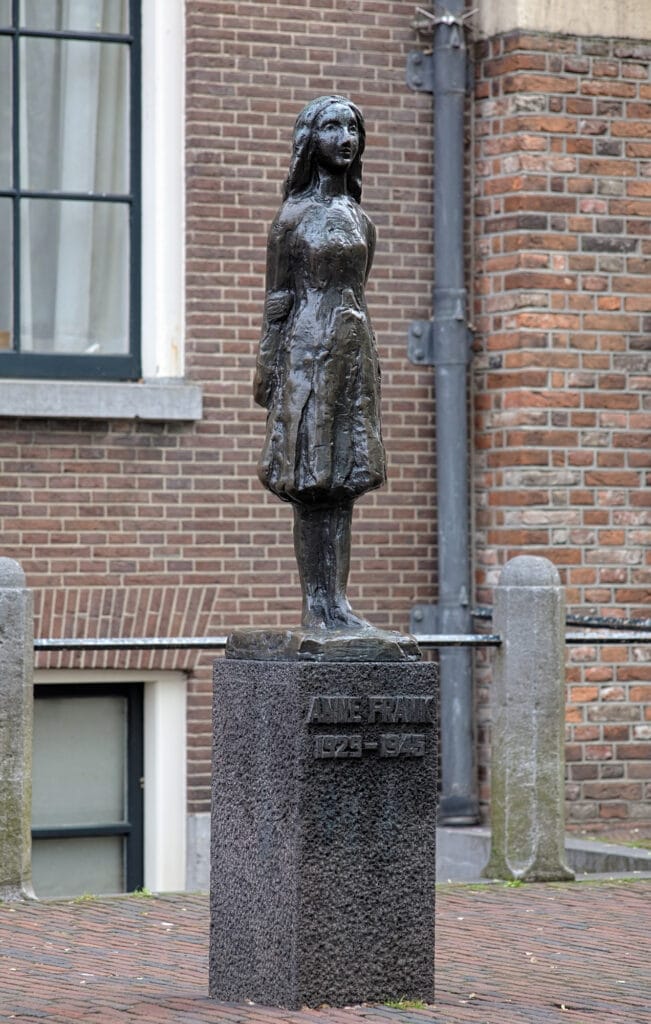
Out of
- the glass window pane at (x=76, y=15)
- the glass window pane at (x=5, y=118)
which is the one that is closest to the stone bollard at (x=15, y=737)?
the glass window pane at (x=5, y=118)

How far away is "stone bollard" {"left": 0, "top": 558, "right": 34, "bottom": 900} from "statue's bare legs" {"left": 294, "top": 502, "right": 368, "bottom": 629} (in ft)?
7.57

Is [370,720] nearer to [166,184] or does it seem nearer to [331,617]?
[331,617]

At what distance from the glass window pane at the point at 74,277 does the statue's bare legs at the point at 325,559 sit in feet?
16.0

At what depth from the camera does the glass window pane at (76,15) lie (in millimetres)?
11609

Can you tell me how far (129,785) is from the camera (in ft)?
38.4

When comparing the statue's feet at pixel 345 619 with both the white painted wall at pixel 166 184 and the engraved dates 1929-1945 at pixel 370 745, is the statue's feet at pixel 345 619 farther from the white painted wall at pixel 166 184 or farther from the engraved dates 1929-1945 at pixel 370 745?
the white painted wall at pixel 166 184

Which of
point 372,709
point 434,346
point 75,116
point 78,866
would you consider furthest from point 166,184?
point 372,709

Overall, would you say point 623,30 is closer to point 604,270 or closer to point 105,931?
point 604,270

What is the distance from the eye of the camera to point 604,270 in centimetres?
1182

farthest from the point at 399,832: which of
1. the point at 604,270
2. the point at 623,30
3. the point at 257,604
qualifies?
the point at 623,30

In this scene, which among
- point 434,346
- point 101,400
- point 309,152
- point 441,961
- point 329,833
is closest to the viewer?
point 329,833

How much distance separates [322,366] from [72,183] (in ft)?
17.3

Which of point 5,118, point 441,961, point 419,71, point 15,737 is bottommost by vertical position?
point 441,961

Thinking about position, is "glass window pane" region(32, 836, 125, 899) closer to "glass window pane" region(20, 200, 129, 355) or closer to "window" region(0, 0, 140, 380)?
"window" region(0, 0, 140, 380)
